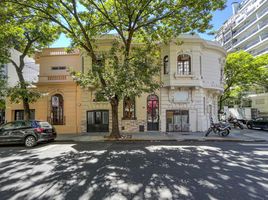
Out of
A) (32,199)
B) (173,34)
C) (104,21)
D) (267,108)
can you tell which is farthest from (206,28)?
(267,108)

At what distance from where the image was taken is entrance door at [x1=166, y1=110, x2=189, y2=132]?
64.4 feet

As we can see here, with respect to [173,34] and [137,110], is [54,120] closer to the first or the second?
[137,110]

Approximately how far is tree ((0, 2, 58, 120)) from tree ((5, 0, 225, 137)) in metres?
0.80

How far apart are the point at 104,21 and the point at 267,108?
33824 mm

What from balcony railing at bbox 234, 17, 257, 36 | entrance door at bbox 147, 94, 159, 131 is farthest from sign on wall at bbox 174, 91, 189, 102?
balcony railing at bbox 234, 17, 257, 36

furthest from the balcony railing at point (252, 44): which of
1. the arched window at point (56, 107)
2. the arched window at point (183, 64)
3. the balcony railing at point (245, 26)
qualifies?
the arched window at point (56, 107)

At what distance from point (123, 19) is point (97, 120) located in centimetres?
955

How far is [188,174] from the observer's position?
6.36 m

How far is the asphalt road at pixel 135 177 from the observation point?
192 inches

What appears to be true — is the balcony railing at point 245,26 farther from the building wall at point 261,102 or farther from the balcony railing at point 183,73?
the balcony railing at point 183,73

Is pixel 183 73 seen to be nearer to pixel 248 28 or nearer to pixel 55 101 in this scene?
pixel 55 101

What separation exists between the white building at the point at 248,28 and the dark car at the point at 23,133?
42.0 m

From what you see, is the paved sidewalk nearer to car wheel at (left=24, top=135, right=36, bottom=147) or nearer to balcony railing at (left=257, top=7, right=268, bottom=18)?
car wheel at (left=24, top=135, right=36, bottom=147)

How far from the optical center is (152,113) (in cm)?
1992
